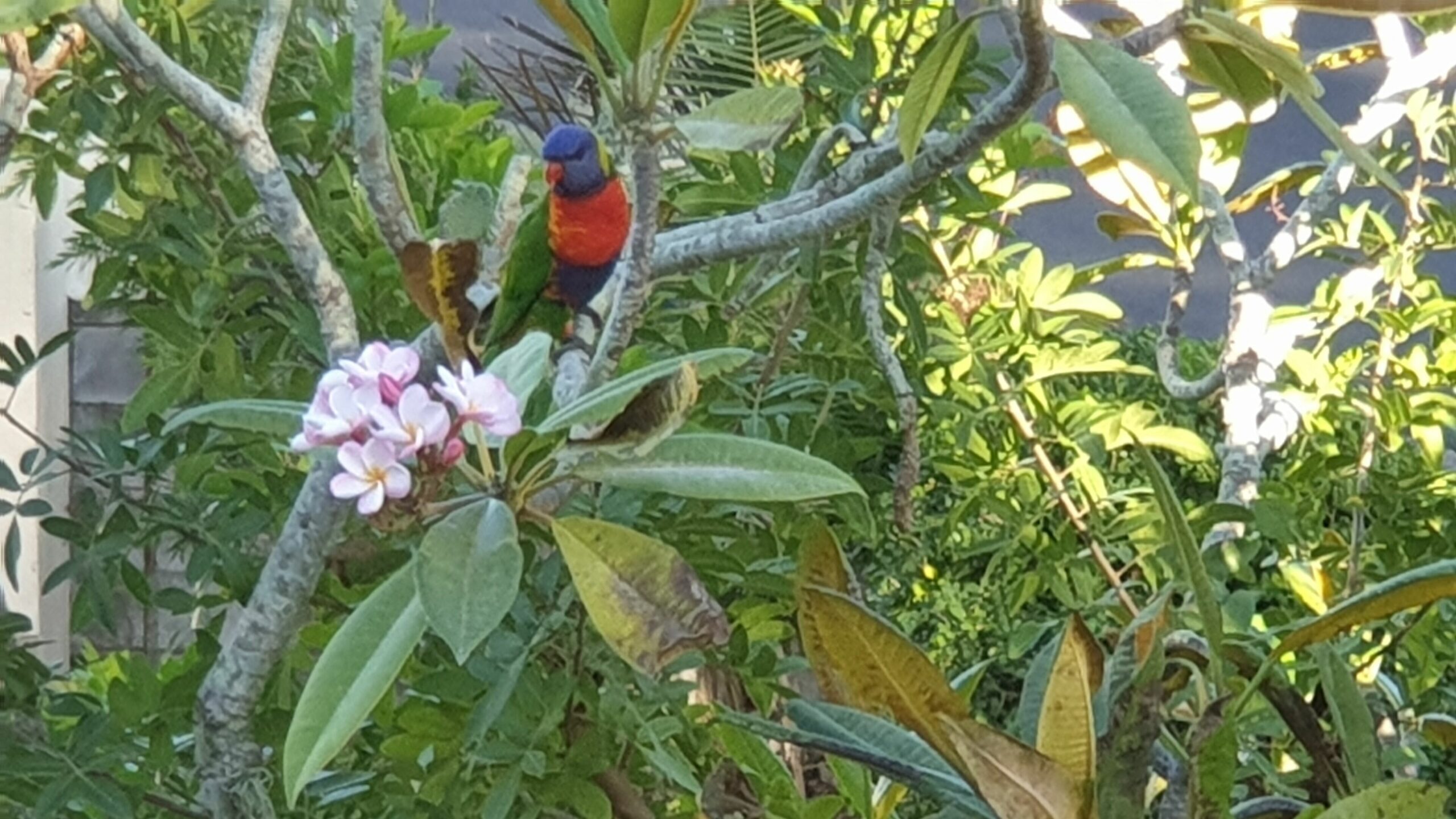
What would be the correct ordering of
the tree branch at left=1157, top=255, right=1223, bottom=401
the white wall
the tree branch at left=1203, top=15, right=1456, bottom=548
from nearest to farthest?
the tree branch at left=1203, top=15, right=1456, bottom=548 < the tree branch at left=1157, top=255, right=1223, bottom=401 < the white wall

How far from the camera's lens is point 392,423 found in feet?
1.45

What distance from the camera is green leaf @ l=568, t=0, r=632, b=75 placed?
49 cm

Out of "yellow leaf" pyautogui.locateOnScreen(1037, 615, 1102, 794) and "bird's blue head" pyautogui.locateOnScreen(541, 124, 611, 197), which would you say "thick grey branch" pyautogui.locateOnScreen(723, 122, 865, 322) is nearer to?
"bird's blue head" pyautogui.locateOnScreen(541, 124, 611, 197)

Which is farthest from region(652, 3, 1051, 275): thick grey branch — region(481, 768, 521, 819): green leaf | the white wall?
the white wall

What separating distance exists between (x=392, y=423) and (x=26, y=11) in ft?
0.62

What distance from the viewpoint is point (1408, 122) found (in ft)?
4.15

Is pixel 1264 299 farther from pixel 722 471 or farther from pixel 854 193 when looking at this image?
pixel 722 471

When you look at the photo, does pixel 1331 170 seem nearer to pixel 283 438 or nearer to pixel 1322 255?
pixel 1322 255

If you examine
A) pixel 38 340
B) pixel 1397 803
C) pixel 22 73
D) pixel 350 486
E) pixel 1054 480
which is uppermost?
pixel 22 73

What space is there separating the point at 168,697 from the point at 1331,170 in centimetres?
85

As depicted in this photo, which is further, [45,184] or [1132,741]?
[45,184]

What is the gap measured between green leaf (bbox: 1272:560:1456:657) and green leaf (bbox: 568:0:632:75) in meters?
0.32

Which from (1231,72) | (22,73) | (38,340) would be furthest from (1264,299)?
(38,340)

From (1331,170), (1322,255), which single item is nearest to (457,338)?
(1331,170)
